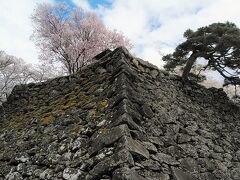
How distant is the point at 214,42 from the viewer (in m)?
8.12

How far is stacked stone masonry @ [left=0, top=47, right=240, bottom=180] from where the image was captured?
151 inches

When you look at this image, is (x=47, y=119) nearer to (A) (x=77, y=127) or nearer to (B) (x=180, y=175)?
(A) (x=77, y=127)

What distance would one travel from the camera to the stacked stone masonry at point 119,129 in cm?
384

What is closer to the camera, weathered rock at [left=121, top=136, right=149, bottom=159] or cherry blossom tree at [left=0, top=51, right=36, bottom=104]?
weathered rock at [left=121, top=136, right=149, bottom=159]

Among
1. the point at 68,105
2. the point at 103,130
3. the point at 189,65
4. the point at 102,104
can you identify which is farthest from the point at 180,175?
the point at 189,65

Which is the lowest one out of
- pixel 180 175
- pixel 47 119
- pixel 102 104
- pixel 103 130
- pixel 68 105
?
pixel 180 175

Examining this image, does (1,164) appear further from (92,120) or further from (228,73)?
(228,73)

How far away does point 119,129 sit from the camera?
12.8 ft

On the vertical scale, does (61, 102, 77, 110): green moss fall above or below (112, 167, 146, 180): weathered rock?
above

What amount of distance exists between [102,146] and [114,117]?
1.91ft

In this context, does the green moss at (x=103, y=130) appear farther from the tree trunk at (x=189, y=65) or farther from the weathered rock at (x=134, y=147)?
the tree trunk at (x=189, y=65)

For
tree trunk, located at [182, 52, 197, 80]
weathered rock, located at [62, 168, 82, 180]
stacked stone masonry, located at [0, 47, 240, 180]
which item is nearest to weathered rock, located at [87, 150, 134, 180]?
stacked stone masonry, located at [0, 47, 240, 180]

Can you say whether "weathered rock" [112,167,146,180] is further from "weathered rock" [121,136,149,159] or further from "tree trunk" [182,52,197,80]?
"tree trunk" [182,52,197,80]

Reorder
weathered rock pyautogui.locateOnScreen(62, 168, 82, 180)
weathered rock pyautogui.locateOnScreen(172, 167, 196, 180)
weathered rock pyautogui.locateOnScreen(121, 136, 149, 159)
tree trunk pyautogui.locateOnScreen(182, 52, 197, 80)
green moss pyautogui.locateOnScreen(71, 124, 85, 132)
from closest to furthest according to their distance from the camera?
weathered rock pyautogui.locateOnScreen(121, 136, 149, 159) → weathered rock pyautogui.locateOnScreen(62, 168, 82, 180) → weathered rock pyautogui.locateOnScreen(172, 167, 196, 180) → green moss pyautogui.locateOnScreen(71, 124, 85, 132) → tree trunk pyautogui.locateOnScreen(182, 52, 197, 80)
